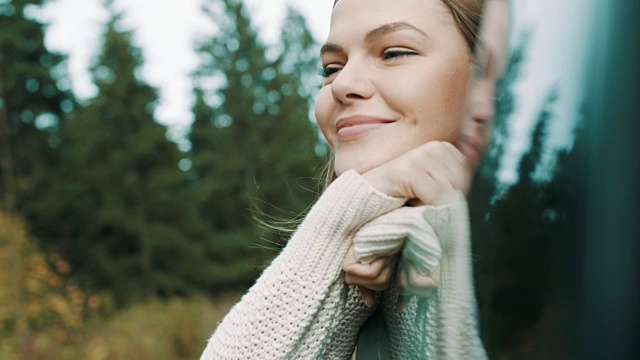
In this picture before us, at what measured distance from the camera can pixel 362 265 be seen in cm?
101

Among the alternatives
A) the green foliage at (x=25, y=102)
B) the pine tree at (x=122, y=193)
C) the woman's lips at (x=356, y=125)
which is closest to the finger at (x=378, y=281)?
the woman's lips at (x=356, y=125)

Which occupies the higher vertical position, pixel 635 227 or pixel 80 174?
pixel 80 174

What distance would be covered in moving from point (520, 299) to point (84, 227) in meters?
19.7

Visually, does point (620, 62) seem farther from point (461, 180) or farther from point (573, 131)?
point (461, 180)

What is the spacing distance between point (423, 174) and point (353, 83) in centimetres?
28

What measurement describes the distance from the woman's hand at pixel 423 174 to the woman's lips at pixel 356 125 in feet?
0.25

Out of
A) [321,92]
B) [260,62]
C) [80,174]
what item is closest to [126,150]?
[80,174]

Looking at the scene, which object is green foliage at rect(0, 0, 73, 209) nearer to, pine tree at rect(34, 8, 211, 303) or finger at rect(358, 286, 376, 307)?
pine tree at rect(34, 8, 211, 303)

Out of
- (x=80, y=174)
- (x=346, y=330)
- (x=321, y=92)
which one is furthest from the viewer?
(x=80, y=174)

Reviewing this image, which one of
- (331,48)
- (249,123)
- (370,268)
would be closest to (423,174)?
(370,268)

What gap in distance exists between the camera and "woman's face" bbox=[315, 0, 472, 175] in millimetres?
1105

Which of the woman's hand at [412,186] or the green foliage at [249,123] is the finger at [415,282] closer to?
the woman's hand at [412,186]

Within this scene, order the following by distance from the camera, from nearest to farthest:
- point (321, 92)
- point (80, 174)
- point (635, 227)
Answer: point (635, 227) < point (321, 92) < point (80, 174)

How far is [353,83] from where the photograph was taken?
1.15 m
